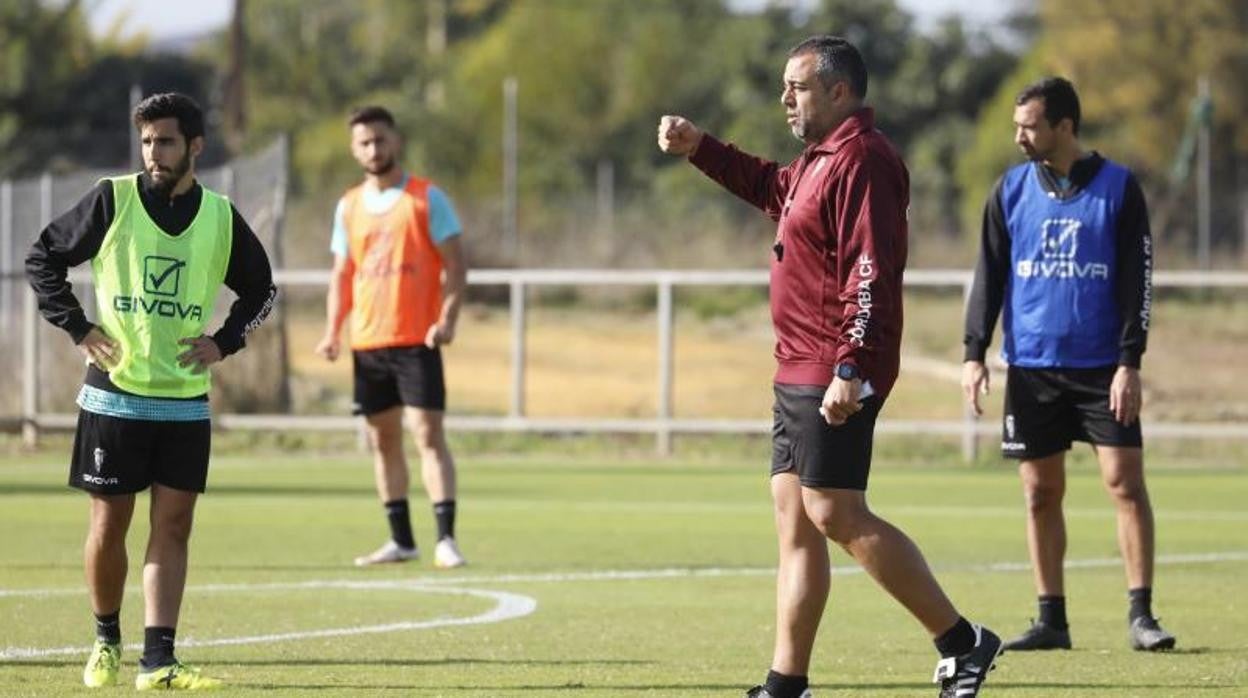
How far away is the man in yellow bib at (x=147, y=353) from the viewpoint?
8508 mm

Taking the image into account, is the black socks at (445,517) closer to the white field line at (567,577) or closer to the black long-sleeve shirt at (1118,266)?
the white field line at (567,577)

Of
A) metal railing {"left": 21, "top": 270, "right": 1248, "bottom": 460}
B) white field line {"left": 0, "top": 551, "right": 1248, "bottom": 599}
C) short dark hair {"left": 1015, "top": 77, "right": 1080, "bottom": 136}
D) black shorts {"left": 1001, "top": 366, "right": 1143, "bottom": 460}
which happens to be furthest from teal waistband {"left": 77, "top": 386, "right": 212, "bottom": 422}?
metal railing {"left": 21, "top": 270, "right": 1248, "bottom": 460}

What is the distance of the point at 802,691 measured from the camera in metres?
7.84

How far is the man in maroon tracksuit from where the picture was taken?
755 cm

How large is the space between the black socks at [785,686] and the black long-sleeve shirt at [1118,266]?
256cm

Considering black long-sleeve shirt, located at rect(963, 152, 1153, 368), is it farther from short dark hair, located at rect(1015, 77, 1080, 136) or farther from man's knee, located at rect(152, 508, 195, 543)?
man's knee, located at rect(152, 508, 195, 543)

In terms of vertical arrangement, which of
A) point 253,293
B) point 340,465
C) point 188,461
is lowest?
point 340,465

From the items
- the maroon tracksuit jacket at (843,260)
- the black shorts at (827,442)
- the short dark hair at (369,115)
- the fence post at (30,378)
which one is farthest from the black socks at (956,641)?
the fence post at (30,378)

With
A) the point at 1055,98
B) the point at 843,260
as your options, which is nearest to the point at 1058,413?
the point at 1055,98

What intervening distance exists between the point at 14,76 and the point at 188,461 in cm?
4387

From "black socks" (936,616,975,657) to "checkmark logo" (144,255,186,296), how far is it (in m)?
2.82

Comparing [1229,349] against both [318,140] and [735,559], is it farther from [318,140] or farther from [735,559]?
[318,140]

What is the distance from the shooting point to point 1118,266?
9.98 meters

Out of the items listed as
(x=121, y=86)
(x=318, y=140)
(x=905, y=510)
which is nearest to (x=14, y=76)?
(x=121, y=86)
